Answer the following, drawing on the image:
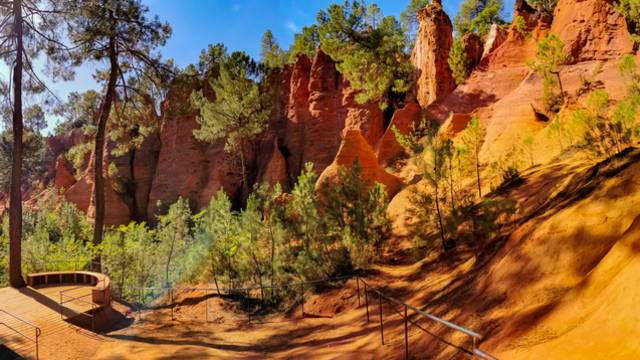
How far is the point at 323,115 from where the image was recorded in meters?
36.6

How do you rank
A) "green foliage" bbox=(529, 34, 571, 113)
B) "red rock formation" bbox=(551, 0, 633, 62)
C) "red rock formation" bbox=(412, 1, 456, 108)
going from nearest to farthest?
"green foliage" bbox=(529, 34, 571, 113)
"red rock formation" bbox=(551, 0, 633, 62)
"red rock formation" bbox=(412, 1, 456, 108)

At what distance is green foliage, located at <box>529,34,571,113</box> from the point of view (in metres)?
21.8

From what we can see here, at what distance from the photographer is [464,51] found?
3259 cm

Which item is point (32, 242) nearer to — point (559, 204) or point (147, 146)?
point (147, 146)

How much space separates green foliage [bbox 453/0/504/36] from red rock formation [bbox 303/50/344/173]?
16890 millimetres

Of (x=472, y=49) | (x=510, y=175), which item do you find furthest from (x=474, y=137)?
(x=472, y=49)

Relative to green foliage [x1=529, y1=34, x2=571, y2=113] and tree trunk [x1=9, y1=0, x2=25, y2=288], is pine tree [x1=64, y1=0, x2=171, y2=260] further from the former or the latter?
green foliage [x1=529, y1=34, x2=571, y2=113]

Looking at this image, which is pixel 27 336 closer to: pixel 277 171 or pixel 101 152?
pixel 101 152

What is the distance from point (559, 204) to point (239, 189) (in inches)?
1312

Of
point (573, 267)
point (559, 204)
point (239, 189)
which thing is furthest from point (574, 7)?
point (239, 189)

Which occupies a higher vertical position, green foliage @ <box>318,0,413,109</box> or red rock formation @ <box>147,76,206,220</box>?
green foliage @ <box>318,0,413,109</box>

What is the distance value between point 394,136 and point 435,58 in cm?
894

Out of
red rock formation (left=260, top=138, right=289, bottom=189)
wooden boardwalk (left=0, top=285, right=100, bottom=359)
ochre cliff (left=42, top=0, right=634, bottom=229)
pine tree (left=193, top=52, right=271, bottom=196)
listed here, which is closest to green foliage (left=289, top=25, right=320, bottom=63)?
ochre cliff (left=42, top=0, right=634, bottom=229)

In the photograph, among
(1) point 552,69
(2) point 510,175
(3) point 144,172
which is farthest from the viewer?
(3) point 144,172
